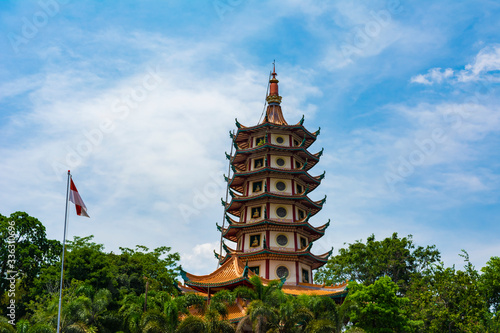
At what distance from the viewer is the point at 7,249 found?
42.2 meters

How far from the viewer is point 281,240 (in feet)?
115

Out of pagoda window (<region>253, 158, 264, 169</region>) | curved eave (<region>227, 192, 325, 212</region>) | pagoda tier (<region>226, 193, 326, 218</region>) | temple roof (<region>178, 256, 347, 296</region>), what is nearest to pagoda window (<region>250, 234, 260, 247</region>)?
pagoda tier (<region>226, 193, 326, 218</region>)

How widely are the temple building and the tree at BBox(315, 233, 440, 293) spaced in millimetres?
11873

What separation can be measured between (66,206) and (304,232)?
18334 millimetres

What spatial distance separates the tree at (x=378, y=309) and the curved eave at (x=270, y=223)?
6.42m

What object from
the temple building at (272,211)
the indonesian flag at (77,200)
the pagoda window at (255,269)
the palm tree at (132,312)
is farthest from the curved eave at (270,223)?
the indonesian flag at (77,200)

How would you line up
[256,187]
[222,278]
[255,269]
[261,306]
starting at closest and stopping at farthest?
[261,306] → [222,278] → [255,269] → [256,187]

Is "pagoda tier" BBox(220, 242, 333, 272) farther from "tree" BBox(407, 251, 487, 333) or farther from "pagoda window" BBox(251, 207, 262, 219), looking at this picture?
"tree" BBox(407, 251, 487, 333)

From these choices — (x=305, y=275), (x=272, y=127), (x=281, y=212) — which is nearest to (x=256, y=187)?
(x=281, y=212)

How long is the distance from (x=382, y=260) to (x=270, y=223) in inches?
708

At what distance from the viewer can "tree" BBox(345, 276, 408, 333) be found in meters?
29.8

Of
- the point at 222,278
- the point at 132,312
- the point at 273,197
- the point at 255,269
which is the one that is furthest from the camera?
the point at 273,197

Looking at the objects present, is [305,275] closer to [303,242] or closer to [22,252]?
[303,242]

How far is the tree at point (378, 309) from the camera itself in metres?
29.8
